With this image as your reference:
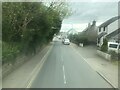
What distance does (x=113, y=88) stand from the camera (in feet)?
47.4

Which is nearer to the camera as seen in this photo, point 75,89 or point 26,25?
point 75,89

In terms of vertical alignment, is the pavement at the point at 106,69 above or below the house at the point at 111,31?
below

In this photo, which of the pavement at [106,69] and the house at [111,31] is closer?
the pavement at [106,69]

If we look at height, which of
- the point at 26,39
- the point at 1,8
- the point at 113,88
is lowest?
the point at 113,88

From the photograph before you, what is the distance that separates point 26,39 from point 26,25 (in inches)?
68.8

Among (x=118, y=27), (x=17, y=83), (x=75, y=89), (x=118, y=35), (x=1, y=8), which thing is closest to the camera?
(x=75, y=89)

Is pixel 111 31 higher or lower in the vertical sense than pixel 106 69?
higher

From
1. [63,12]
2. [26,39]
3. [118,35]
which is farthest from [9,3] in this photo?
[118,35]

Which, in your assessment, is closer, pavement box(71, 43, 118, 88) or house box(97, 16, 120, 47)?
pavement box(71, 43, 118, 88)

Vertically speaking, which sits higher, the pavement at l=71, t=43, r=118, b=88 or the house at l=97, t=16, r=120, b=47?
the house at l=97, t=16, r=120, b=47

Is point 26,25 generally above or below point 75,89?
above

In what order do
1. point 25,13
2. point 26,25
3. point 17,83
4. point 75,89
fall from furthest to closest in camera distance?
point 26,25
point 25,13
point 17,83
point 75,89

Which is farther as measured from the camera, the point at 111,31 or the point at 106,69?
the point at 111,31

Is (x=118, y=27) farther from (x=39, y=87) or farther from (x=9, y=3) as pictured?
(x=39, y=87)
